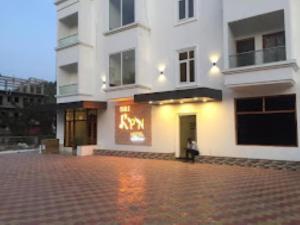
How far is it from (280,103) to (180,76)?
5.48 meters

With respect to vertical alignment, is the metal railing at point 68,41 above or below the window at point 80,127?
above

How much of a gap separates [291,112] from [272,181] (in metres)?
4.15

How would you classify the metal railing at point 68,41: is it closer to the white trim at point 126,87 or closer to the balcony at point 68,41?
the balcony at point 68,41

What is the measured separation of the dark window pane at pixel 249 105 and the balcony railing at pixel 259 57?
62.0 inches

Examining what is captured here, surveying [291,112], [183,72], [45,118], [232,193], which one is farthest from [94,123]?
[45,118]

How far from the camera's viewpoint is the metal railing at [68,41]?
73.0 ft

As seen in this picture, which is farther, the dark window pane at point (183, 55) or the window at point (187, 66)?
the dark window pane at point (183, 55)

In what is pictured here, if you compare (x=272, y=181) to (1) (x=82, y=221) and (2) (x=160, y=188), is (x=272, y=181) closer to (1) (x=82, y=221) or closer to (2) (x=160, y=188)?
(2) (x=160, y=188)

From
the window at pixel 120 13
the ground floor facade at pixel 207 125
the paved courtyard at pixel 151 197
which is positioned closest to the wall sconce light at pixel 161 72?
the ground floor facade at pixel 207 125

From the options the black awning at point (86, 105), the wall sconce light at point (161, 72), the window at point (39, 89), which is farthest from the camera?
the window at point (39, 89)

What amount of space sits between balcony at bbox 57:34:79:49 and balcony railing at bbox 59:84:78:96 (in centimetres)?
261

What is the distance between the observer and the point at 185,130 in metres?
18.3

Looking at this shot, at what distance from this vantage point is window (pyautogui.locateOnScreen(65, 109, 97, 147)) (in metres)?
22.6

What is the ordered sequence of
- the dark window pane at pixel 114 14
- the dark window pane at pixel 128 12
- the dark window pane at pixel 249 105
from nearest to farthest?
the dark window pane at pixel 249 105, the dark window pane at pixel 128 12, the dark window pane at pixel 114 14
